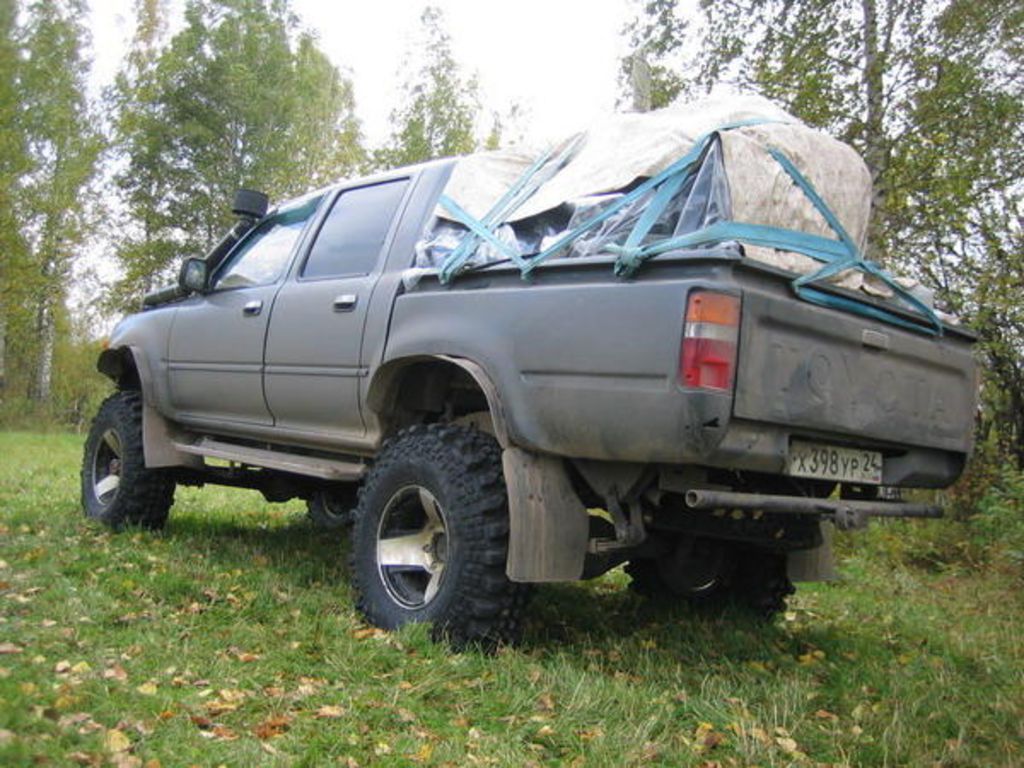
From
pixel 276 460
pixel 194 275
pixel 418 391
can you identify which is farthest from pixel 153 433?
pixel 418 391

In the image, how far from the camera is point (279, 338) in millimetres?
4441

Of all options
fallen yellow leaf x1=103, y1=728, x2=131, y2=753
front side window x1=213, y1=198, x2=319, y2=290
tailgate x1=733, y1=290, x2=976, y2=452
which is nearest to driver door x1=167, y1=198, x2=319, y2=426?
front side window x1=213, y1=198, x2=319, y2=290

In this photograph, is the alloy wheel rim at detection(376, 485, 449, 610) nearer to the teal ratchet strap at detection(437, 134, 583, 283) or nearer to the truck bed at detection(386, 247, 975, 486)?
the truck bed at detection(386, 247, 975, 486)

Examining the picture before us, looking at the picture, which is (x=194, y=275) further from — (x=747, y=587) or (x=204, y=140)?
(x=204, y=140)

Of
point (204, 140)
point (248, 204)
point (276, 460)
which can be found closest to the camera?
point (276, 460)

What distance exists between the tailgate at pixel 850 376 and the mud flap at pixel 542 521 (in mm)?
777

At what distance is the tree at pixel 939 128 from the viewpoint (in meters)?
7.60

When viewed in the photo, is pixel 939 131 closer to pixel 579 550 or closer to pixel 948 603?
pixel 948 603

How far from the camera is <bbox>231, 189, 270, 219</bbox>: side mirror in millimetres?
5176

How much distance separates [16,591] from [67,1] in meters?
20.8

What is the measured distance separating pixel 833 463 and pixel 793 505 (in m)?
0.33

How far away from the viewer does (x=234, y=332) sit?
15.8 ft

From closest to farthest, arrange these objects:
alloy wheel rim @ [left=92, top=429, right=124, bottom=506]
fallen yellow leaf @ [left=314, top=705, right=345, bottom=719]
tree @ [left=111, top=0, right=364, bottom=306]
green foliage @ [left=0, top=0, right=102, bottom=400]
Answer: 1. fallen yellow leaf @ [left=314, top=705, right=345, bottom=719]
2. alloy wheel rim @ [left=92, top=429, right=124, bottom=506]
3. green foliage @ [left=0, top=0, right=102, bottom=400]
4. tree @ [left=111, top=0, right=364, bottom=306]

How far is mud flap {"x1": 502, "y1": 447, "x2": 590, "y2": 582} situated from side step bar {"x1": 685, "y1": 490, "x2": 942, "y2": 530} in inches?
17.9
